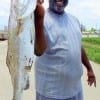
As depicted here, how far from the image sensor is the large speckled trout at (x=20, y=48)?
2.82 meters

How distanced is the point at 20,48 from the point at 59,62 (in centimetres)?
169

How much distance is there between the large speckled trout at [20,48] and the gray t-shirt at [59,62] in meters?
1.57

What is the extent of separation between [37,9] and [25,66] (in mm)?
422

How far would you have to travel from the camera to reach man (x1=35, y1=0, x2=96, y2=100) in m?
4.50

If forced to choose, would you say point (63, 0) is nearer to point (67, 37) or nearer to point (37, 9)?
point (67, 37)

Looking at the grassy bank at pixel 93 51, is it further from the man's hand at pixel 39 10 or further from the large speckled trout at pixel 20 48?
the large speckled trout at pixel 20 48

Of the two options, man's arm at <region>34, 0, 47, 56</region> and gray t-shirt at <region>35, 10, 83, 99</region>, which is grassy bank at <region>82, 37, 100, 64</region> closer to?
gray t-shirt at <region>35, 10, 83, 99</region>

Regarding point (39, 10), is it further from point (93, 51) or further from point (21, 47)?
point (93, 51)

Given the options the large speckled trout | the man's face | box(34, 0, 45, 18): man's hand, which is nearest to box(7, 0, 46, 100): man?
the large speckled trout

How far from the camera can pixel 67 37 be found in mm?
4547

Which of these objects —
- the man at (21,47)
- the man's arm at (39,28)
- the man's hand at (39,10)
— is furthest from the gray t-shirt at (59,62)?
the man at (21,47)

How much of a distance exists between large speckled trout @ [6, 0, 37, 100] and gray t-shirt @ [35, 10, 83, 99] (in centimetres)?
157

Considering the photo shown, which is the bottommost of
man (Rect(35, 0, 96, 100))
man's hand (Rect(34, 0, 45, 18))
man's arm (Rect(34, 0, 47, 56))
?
man (Rect(35, 0, 96, 100))

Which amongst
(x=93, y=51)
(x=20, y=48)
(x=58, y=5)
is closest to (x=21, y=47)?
(x=20, y=48)
